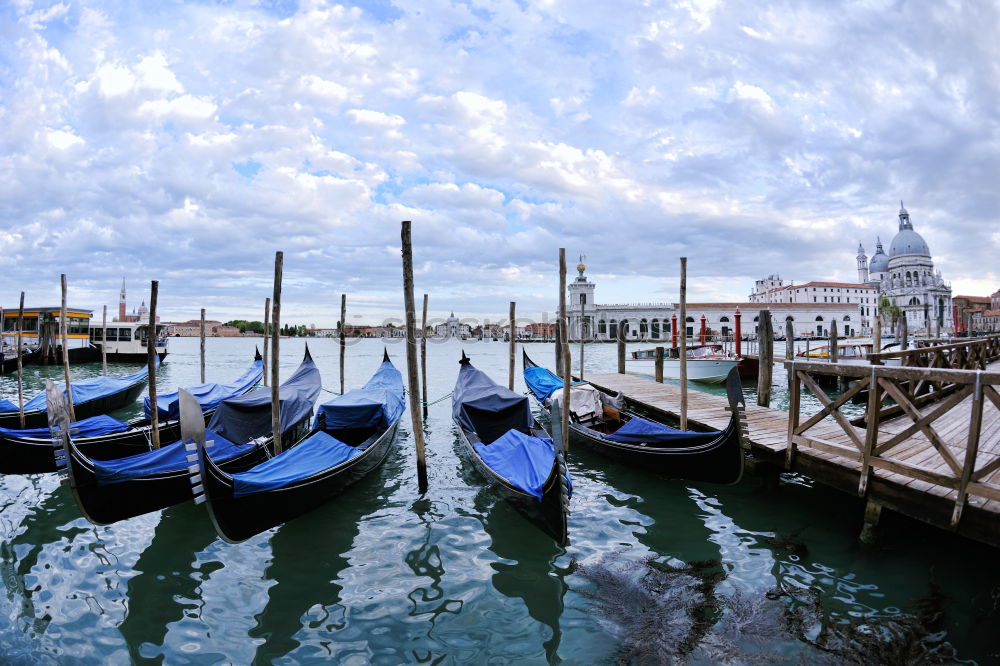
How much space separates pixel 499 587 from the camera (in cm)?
371

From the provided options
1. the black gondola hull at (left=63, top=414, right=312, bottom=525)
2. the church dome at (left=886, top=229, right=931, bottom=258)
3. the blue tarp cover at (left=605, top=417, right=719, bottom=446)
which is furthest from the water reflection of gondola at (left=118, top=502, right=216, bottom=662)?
the church dome at (left=886, top=229, right=931, bottom=258)

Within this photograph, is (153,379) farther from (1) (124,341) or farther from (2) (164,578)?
(1) (124,341)

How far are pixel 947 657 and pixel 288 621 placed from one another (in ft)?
12.2

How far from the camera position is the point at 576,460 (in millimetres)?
7180

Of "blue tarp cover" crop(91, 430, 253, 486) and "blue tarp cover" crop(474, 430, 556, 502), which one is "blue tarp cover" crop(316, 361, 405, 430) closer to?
"blue tarp cover" crop(474, 430, 556, 502)

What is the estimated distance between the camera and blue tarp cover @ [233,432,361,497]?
393 centimetres

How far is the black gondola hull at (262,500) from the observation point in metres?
3.66

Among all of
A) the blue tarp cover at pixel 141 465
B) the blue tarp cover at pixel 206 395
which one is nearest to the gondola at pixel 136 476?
the blue tarp cover at pixel 141 465

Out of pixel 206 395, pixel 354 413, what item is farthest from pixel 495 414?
pixel 206 395

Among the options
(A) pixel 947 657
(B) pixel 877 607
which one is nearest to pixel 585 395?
(B) pixel 877 607

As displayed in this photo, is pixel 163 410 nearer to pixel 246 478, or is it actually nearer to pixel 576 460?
pixel 246 478

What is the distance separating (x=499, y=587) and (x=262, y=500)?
1886 mm

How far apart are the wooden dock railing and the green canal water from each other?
2.07 ft

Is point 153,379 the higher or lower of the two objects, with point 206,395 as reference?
higher
